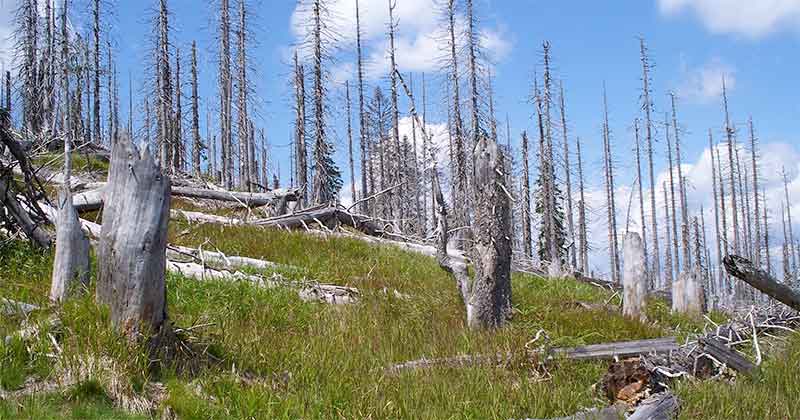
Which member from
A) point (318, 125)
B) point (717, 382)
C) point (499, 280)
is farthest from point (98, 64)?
point (717, 382)

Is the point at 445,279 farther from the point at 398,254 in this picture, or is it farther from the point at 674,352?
the point at 674,352

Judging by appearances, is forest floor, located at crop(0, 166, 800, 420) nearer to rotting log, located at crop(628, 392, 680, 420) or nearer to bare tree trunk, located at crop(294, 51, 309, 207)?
rotting log, located at crop(628, 392, 680, 420)

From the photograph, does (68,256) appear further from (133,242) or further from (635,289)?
(635,289)

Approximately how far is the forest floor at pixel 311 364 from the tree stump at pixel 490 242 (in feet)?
0.96

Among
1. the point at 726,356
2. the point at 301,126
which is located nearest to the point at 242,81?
the point at 301,126

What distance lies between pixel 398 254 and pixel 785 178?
6208 cm

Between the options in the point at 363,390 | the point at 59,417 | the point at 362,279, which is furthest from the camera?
the point at 362,279

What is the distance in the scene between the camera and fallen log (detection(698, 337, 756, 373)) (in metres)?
5.66

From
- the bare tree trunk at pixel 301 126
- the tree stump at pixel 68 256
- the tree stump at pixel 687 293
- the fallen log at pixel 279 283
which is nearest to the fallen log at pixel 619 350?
the fallen log at pixel 279 283

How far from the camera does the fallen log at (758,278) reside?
5840 mm

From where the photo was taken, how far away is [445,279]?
1089 centimetres

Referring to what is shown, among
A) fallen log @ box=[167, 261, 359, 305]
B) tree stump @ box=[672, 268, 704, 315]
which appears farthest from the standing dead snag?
tree stump @ box=[672, 268, 704, 315]

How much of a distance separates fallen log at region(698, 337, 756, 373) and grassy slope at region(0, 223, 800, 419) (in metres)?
0.19

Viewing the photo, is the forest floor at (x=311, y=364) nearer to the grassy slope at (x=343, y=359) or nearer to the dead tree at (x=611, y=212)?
the grassy slope at (x=343, y=359)
